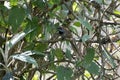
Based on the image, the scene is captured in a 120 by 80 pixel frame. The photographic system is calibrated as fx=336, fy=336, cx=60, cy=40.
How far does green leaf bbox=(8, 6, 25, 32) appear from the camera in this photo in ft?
3.34

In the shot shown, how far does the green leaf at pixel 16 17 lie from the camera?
102cm

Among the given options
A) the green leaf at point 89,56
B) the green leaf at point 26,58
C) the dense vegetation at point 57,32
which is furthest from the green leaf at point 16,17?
the green leaf at point 89,56

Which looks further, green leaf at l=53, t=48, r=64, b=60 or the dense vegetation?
green leaf at l=53, t=48, r=64, b=60

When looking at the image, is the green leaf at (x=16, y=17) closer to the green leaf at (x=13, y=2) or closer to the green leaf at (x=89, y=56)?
the green leaf at (x=13, y=2)

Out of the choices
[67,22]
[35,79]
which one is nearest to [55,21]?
[67,22]

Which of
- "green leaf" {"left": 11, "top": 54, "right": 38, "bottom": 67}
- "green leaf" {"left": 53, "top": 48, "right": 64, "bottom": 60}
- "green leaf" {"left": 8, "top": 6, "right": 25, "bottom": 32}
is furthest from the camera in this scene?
"green leaf" {"left": 53, "top": 48, "right": 64, "bottom": 60}

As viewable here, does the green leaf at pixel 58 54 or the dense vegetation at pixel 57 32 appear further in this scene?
the green leaf at pixel 58 54

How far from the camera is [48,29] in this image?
1.10m

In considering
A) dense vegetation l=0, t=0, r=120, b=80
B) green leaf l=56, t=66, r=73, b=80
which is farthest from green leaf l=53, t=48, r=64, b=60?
green leaf l=56, t=66, r=73, b=80

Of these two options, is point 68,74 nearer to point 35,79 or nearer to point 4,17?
point 4,17

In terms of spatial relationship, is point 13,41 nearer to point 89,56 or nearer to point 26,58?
point 26,58

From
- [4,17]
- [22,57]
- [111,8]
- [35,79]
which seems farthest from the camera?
[35,79]

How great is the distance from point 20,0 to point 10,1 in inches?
1.3

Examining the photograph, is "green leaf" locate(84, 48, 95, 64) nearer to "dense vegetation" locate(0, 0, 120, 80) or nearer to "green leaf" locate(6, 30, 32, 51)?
"dense vegetation" locate(0, 0, 120, 80)
